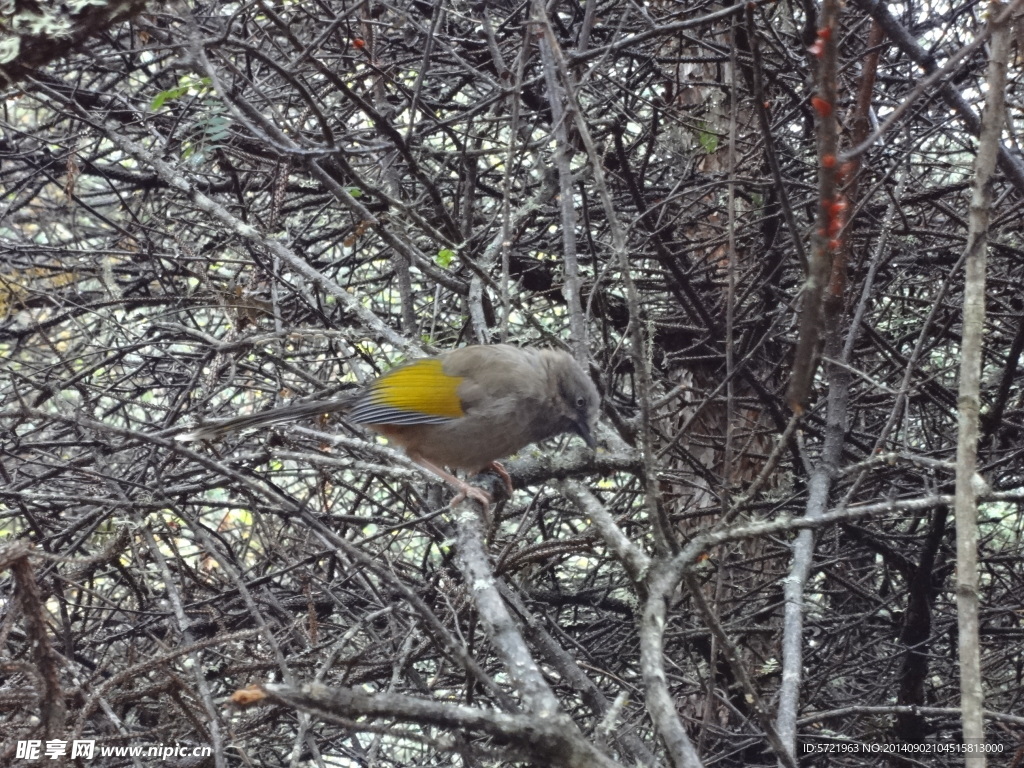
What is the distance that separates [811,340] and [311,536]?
4503mm

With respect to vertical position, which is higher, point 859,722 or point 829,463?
point 829,463

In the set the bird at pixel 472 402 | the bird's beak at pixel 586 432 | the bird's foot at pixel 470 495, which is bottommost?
the bird's foot at pixel 470 495

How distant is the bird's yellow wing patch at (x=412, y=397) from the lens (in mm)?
4977

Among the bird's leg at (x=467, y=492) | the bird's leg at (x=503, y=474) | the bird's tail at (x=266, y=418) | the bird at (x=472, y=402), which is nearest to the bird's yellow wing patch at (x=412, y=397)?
the bird at (x=472, y=402)

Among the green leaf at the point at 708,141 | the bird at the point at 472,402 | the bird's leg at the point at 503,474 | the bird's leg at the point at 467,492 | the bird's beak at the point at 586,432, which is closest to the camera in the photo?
the bird's leg at the point at 467,492

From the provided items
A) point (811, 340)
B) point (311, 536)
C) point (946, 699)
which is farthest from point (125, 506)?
point (946, 699)

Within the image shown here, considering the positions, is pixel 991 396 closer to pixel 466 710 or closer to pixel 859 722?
pixel 859 722

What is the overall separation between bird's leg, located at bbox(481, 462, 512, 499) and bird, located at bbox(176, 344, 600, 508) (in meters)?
0.01

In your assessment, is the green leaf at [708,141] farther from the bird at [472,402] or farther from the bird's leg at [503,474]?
the bird's leg at [503,474]

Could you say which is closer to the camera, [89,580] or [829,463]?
[829,463]

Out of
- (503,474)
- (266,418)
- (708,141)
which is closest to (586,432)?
(503,474)

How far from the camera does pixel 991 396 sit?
5.43 m

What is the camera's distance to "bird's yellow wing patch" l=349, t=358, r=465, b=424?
4.98m

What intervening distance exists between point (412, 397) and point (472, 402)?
1.06 ft
